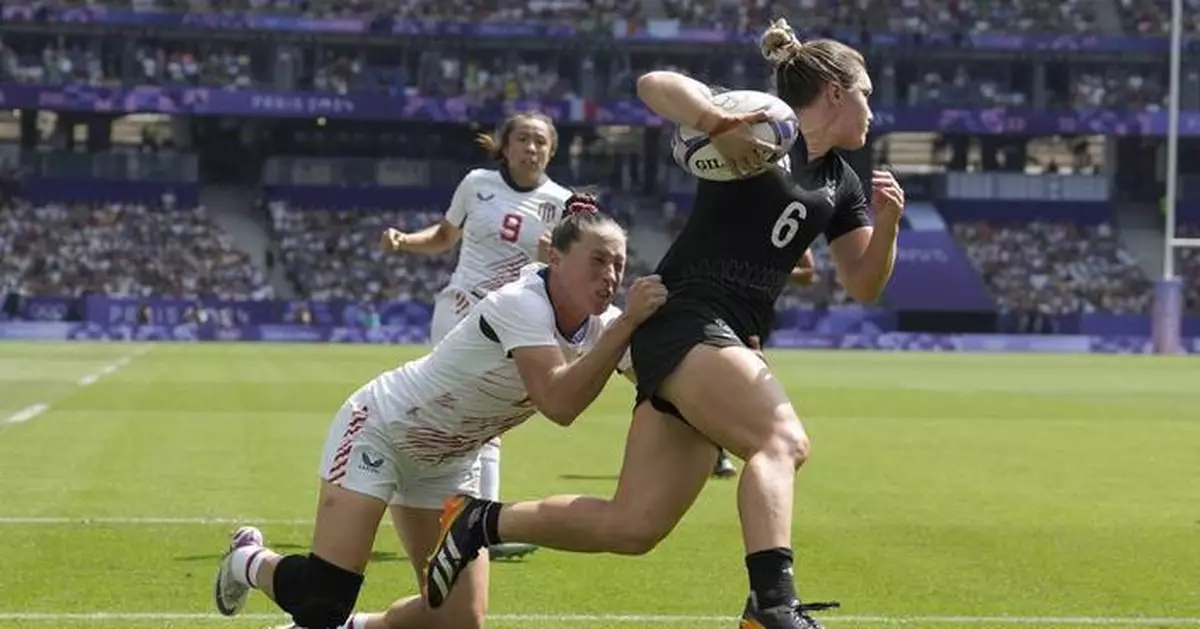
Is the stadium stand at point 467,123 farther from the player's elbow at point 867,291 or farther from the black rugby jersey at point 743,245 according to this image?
the black rugby jersey at point 743,245

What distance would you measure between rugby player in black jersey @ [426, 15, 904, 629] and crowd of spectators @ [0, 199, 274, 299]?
57041 mm

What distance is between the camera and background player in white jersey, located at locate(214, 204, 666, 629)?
24.9 ft

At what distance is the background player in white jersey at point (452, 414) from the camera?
24.9ft

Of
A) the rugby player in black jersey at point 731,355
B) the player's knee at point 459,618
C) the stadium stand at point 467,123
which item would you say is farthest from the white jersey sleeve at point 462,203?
the stadium stand at point 467,123

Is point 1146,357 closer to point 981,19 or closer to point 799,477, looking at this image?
point 981,19

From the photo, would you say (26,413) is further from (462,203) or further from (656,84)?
(656,84)

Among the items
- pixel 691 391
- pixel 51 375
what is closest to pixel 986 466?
pixel 691 391

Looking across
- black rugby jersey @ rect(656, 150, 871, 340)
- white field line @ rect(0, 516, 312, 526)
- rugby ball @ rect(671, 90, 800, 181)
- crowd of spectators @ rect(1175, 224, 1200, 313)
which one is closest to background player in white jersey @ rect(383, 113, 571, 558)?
white field line @ rect(0, 516, 312, 526)

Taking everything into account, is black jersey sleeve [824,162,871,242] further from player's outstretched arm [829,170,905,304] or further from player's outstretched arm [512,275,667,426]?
player's outstretched arm [512,275,667,426]

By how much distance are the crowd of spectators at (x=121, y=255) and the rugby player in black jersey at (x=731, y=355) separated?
57.0 meters

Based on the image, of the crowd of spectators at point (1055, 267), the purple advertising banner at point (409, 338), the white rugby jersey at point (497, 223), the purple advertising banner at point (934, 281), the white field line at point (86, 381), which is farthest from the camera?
the crowd of spectators at point (1055, 267)

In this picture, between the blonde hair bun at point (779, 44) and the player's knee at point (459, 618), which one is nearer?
the blonde hair bun at point (779, 44)

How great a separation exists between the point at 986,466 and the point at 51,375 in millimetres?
21476

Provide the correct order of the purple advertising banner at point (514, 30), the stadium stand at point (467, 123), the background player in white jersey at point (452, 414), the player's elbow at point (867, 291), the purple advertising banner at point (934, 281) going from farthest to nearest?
1. the purple advertising banner at point (514, 30)
2. the stadium stand at point (467, 123)
3. the purple advertising banner at point (934, 281)
4. the player's elbow at point (867, 291)
5. the background player in white jersey at point (452, 414)
